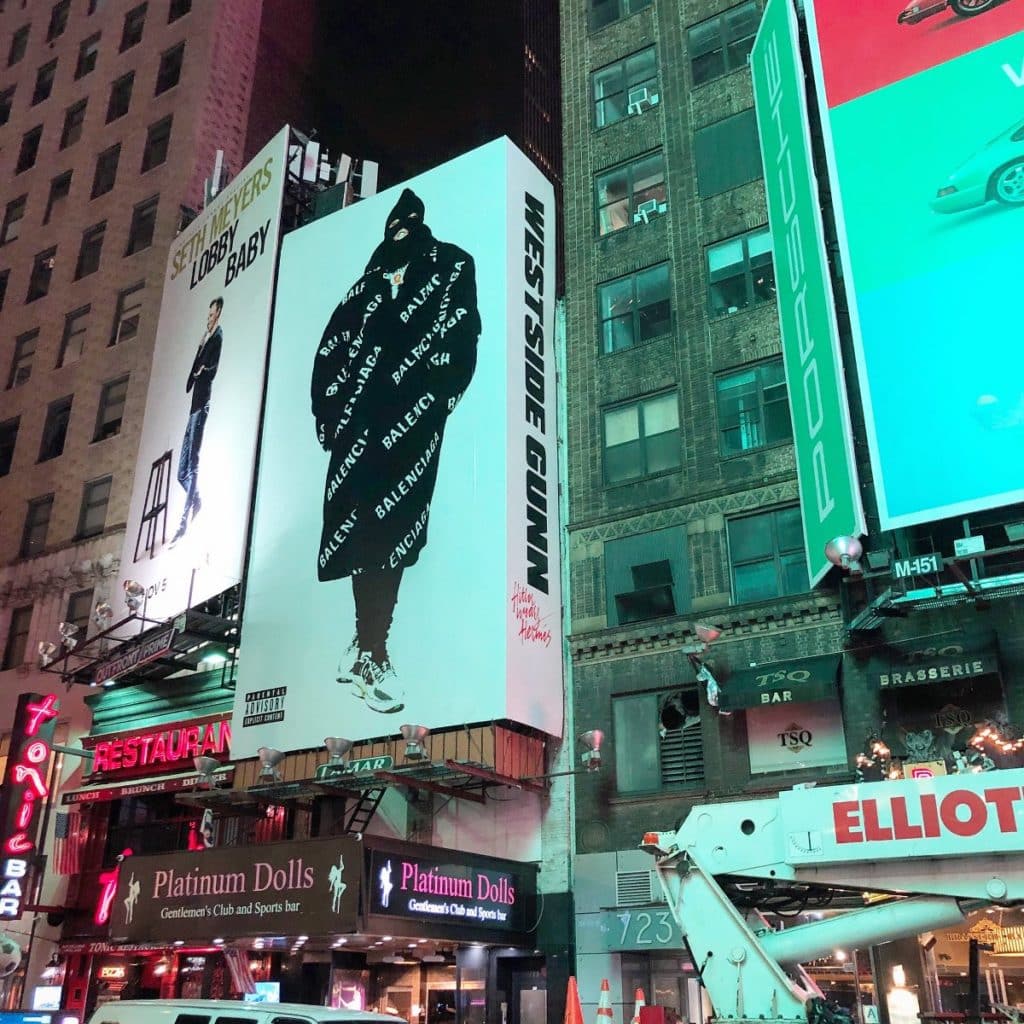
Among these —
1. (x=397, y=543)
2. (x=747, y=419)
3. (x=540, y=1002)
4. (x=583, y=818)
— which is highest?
(x=747, y=419)

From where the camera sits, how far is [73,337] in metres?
44.1

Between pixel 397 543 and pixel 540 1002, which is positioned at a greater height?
pixel 397 543

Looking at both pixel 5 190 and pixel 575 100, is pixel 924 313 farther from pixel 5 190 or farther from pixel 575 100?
pixel 5 190

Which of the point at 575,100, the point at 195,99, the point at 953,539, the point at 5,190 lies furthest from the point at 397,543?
the point at 5,190

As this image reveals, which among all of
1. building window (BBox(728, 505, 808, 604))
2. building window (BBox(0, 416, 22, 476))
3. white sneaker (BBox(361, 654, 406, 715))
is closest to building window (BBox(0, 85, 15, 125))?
building window (BBox(0, 416, 22, 476))

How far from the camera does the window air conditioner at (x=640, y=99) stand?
30172mm

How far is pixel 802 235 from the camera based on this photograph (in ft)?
78.8

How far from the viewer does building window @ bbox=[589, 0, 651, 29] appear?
3188cm

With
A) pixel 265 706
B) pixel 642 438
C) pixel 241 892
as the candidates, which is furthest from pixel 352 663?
pixel 642 438

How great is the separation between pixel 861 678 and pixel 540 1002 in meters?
9.39

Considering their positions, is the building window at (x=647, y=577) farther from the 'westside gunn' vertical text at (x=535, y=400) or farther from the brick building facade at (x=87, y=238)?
the brick building facade at (x=87, y=238)

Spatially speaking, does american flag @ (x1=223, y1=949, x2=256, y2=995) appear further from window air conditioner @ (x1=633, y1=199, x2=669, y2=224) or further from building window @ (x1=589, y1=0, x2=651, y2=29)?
building window @ (x1=589, y1=0, x2=651, y2=29)

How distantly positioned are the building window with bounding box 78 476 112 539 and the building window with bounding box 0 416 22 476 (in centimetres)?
581

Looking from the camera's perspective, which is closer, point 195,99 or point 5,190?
point 195,99
